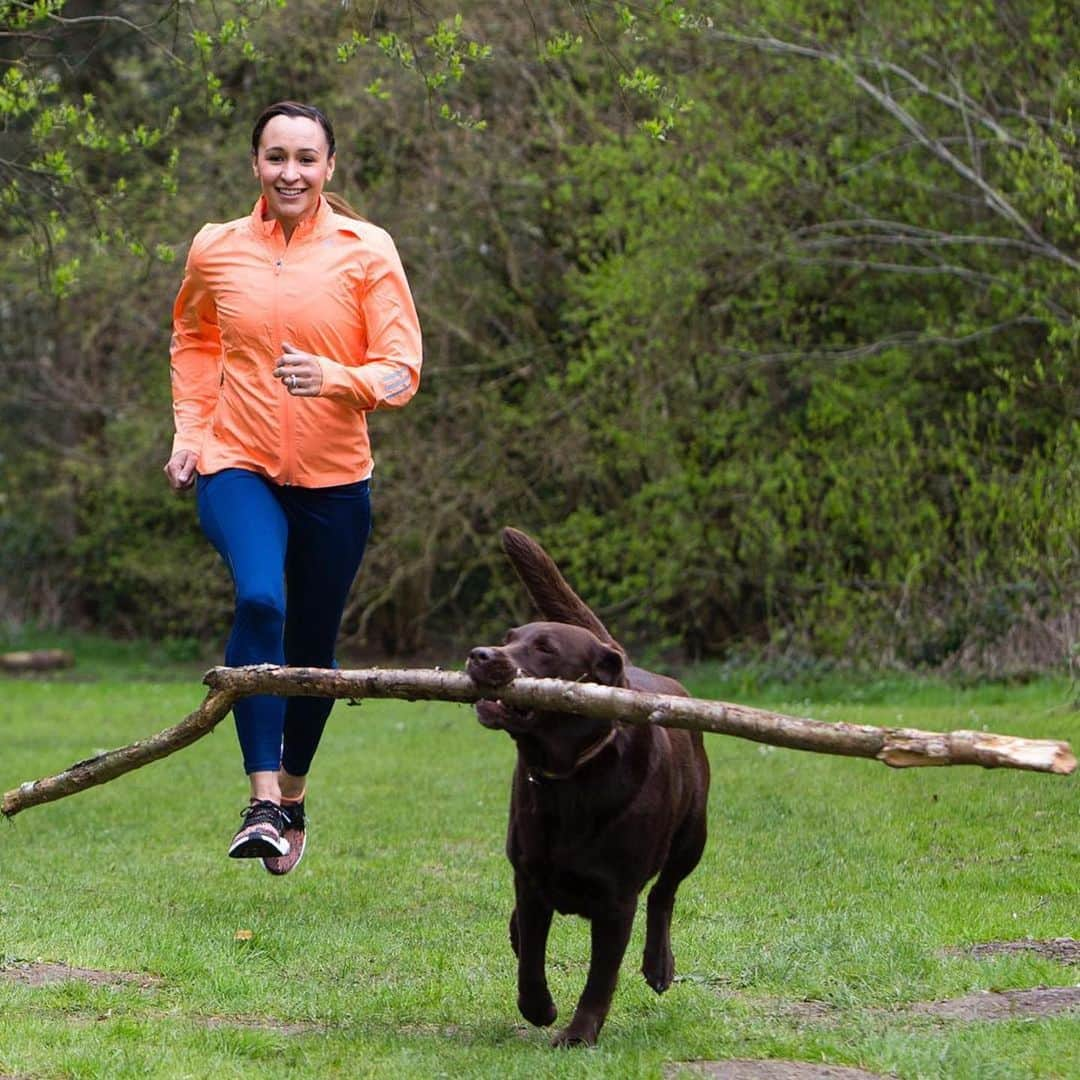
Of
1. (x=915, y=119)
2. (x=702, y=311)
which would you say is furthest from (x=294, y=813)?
(x=702, y=311)

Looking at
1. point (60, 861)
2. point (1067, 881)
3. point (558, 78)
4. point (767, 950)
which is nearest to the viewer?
point (767, 950)

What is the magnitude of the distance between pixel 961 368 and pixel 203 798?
7.81 meters

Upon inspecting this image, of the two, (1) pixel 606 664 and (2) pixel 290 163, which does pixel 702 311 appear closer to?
(2) pixel 290 163

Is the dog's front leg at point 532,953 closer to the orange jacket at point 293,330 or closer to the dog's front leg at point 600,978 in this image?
the dog's front leg at point 600,978

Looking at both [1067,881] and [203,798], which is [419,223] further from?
[1067,881]

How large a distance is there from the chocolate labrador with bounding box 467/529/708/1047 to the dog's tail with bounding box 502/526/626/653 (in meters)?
0.46

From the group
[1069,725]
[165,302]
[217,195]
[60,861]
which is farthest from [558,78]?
[60,861]

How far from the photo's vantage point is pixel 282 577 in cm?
584

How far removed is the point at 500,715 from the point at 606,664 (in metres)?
0.40

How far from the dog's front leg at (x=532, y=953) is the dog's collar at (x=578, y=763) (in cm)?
32

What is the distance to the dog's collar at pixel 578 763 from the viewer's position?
4.47 m

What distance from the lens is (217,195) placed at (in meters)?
18.5

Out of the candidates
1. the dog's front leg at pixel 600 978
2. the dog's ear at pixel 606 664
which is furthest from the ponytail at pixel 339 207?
the dog's front leg at pixel 600 978

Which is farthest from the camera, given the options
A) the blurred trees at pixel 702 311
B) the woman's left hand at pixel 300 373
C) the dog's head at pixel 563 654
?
the blurred trees at pixel 702 311
